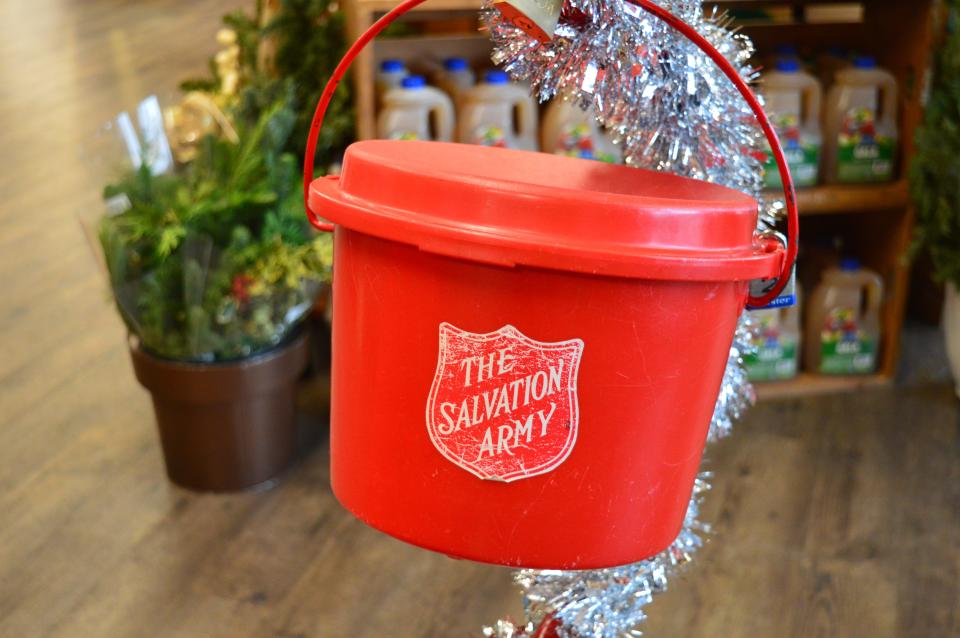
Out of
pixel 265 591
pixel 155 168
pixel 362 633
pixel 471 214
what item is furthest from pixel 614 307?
pixel 155 168

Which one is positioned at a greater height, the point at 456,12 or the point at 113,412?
the point at 456,12

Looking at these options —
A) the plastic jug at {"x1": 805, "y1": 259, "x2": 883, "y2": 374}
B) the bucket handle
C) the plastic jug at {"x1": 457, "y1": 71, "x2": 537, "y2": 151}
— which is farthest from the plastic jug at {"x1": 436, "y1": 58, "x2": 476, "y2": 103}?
the bucket handle

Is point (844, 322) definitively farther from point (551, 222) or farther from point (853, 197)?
point (551, 222)

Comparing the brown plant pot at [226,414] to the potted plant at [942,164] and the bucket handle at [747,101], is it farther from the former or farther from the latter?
the potted plant at [942,164]

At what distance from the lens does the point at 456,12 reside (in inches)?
85.9

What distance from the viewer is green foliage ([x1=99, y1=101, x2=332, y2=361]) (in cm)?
182

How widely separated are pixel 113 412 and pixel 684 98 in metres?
1.76

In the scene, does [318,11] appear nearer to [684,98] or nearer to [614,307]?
[684,98]

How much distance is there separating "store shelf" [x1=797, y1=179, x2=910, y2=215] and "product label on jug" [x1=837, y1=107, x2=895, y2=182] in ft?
0.09

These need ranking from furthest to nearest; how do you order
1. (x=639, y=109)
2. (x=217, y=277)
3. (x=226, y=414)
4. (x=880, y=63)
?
1. (x=880, y=63)
2. (x=226, y=414)
3. (x=217, y=277)
4. (x=639, y=109)

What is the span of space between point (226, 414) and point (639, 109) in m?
1.23

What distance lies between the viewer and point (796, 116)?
7.26 ft

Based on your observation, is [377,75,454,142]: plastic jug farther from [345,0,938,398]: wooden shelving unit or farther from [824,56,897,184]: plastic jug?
[824,56,897,184]: plastic jug

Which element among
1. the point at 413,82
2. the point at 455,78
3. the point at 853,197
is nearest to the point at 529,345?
the point at 413,82
